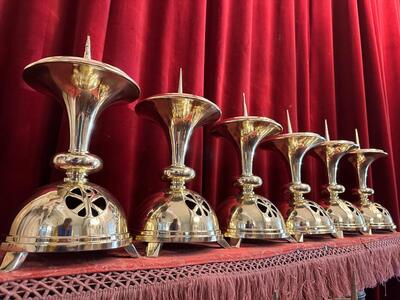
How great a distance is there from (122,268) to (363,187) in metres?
0.84

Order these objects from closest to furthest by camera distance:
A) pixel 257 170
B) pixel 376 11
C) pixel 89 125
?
pixel 89 125, pixel 257 170, pixel 376 11

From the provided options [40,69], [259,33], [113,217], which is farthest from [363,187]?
[40,69]

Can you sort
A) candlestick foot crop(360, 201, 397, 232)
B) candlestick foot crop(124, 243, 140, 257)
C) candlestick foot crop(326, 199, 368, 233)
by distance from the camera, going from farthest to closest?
1. candlestick foot crop(360, 201, 397, 232)
2. candlestick foot crop(326, 199, 368, 233)
3. candlestick foot crop(124, 243, 140, 257)

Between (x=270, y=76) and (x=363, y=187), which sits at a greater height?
(x=270, y=76)

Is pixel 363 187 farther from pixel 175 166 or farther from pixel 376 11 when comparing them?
pixel 376 11

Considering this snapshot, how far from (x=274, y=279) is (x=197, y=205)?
0.16 m

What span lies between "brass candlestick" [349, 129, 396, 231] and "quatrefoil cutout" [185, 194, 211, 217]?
0.56 metres

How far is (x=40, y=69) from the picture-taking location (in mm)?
424

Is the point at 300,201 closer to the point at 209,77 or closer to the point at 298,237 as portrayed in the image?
the point at 298,237

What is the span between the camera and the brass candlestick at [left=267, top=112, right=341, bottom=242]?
2.14 feet

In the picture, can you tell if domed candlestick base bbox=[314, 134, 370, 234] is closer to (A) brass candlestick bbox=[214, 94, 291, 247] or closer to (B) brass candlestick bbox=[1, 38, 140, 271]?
(A) brass candlestick bbox=[214, 94, 291, 247]

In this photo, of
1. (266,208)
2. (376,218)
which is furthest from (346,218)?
(266,208)

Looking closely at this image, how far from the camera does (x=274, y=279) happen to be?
463mm

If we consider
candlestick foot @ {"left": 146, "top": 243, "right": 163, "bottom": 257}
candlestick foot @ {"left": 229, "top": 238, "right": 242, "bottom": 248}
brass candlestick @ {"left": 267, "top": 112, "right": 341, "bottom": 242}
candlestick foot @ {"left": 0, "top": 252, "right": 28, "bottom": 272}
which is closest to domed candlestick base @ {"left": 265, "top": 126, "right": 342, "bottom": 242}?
brass candlestick @ {"left": 267, "top": 112, "right": 341, "bottom": 242}
